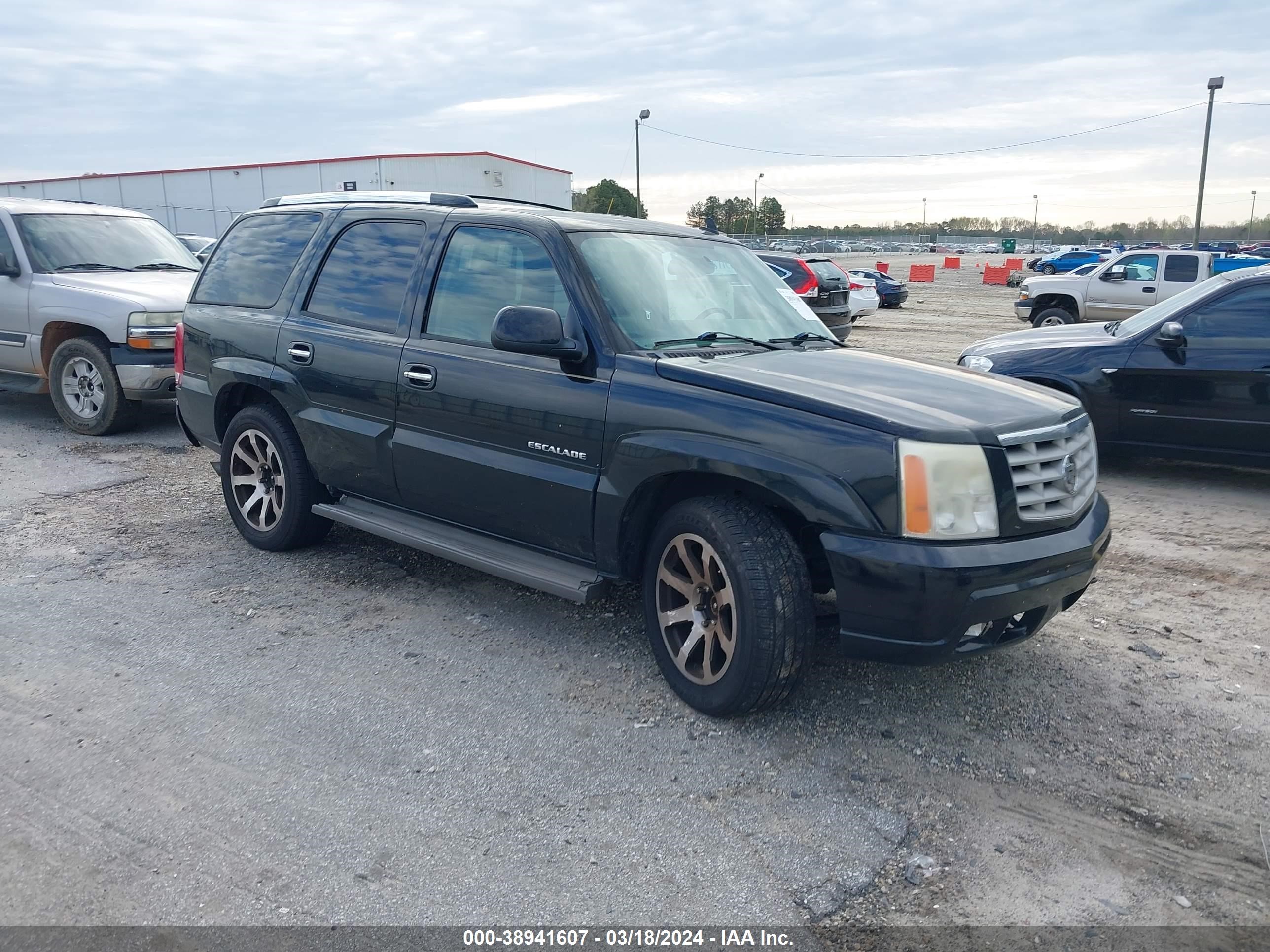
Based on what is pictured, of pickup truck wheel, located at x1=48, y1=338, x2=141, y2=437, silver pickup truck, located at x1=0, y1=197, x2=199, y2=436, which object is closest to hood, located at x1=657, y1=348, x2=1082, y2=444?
silver pickup truck, located at x1=0, y1=197, x2=199, y2=436

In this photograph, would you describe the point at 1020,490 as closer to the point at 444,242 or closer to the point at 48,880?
the point at 444,242

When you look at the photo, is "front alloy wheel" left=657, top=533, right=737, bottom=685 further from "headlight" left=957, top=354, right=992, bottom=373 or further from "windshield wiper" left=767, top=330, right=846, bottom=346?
"headlight" left=957, top=354, right=992, bottom=373

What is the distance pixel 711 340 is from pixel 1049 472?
147 centimetres

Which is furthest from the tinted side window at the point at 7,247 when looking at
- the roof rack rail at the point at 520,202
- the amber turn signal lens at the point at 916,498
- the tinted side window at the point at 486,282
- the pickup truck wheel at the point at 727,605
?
the amber turn signal lens at the point at 916,498

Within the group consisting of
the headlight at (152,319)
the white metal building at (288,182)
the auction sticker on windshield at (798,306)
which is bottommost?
the headlight at (152,319)

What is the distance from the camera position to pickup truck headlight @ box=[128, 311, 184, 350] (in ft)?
27.3

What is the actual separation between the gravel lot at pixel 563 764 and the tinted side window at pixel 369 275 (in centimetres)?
139

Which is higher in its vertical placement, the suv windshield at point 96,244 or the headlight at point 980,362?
the suv windshield at point 96,244

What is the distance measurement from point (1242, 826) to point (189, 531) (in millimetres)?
5553

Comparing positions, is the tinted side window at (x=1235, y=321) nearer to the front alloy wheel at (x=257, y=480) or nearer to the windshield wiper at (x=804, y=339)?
the windshield wiper at (x=804, y=339)

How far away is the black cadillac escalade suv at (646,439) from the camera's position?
10.8 ft

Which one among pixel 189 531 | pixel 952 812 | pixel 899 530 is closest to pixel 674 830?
pixel 952 812

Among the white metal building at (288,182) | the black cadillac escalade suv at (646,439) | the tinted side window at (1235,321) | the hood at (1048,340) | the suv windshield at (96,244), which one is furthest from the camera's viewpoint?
the white metal building at (288,182)

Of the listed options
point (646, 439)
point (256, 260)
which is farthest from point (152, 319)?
point (646, 439)
